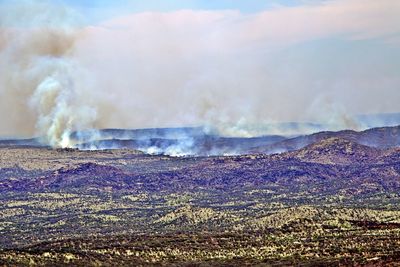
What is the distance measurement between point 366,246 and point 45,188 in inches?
4774

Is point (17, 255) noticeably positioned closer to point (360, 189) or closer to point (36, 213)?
point (36, 213)

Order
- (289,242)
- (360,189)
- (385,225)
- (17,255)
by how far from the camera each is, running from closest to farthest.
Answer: (17,255), (289,242), (385,225), (360,189)

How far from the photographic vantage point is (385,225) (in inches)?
4126

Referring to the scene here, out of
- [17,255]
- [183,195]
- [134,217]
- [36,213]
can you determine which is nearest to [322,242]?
[17,255]

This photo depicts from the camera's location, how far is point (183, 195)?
18275 cm

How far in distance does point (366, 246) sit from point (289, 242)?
31.8 ft

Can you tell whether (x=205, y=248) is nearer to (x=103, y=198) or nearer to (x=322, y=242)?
(x=322, y=242)

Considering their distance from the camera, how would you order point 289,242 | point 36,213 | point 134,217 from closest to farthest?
point 289,242, point 134,217, point 36,213

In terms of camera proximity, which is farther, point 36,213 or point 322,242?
point 36,213

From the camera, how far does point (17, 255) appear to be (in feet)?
272

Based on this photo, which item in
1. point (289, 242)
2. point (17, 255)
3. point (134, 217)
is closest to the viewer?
point (17, 255)

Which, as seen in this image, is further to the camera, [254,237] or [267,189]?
[267,189]

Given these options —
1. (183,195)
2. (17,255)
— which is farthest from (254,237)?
(183,195)

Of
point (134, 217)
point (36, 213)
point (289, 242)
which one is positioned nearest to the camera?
point (289, 242)
